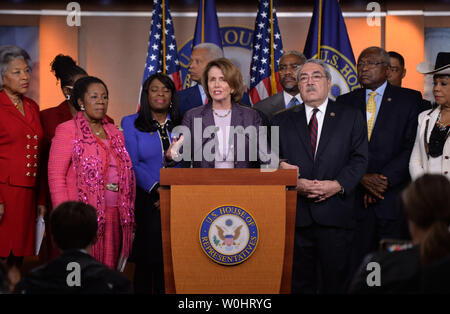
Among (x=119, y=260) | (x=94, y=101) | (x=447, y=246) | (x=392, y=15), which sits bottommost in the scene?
(x=119, y=260)

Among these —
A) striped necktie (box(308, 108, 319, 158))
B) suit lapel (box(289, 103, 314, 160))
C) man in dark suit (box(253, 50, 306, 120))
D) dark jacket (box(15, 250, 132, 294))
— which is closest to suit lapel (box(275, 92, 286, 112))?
man in dark suit (box(253, 50, 306, 120))

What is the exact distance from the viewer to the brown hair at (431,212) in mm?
→ 1920

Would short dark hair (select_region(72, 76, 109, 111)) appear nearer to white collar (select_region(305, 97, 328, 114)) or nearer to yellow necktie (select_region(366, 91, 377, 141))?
white collar (select_region(305, 97, 328, 114))

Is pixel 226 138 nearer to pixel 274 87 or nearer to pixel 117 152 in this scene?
pixel 117 152

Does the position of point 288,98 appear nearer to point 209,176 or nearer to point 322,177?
point 322,177

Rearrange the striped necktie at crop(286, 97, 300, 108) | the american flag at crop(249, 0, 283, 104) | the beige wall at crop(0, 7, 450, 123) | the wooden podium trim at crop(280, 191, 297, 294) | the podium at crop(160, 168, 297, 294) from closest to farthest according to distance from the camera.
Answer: the podium at crop(160, 168, 297, 294) < the wooden podium trim at crop(280, 191, 297, 294) < the striped necktie at crop(286, 97, 300, 108) < the american flag at crop(249, 0, 283, 104) < the beige wall at crop(0, 7, 450, 123)

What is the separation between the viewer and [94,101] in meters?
3.85

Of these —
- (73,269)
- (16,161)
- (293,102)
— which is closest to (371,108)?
(293,102)

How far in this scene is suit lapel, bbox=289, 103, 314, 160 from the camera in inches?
144

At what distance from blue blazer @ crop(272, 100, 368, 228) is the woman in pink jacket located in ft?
3.64

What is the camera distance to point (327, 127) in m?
3.70

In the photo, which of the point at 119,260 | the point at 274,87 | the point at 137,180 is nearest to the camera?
the point at 119,260

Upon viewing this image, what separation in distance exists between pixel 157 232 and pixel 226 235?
1.26m
